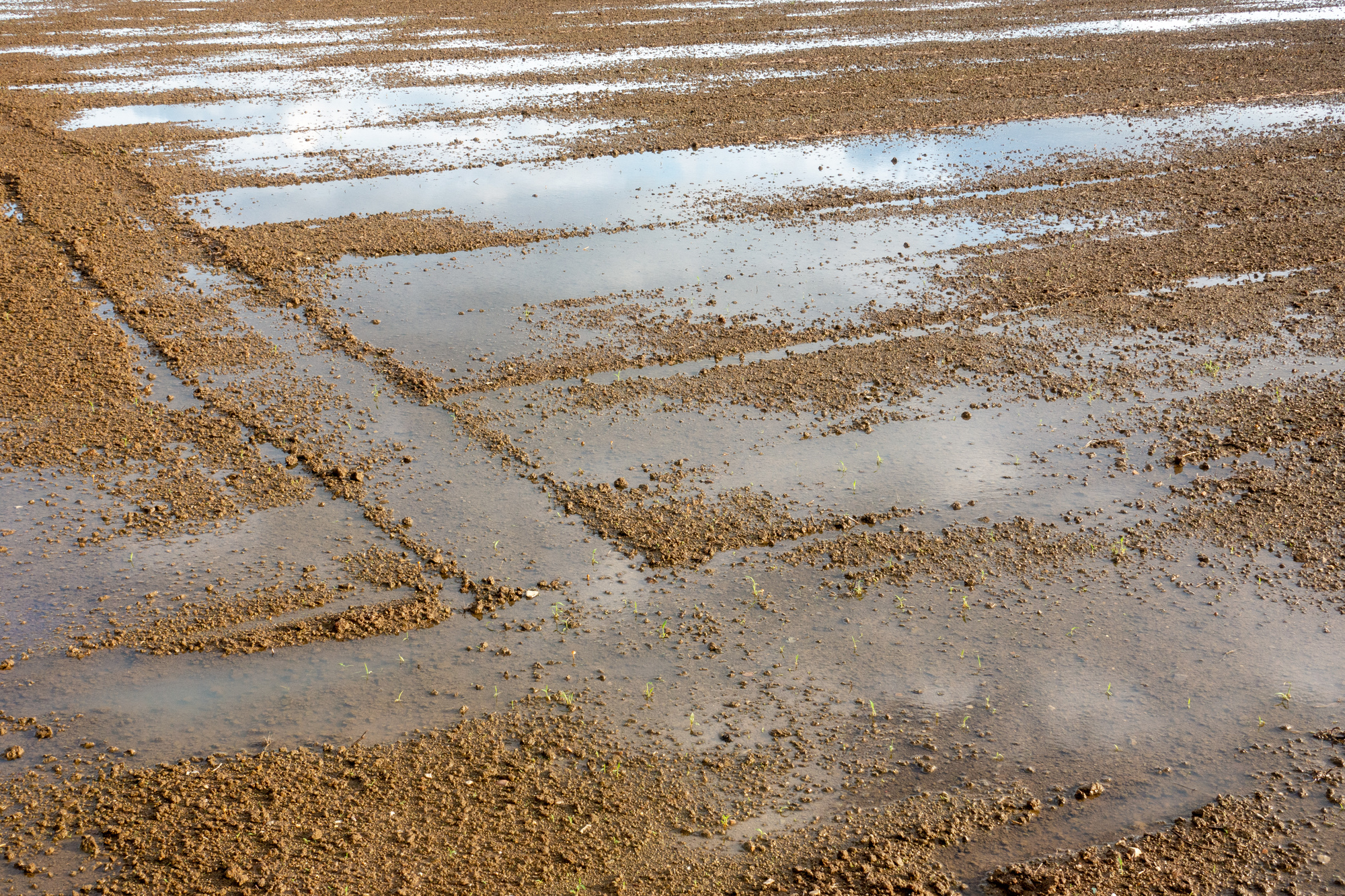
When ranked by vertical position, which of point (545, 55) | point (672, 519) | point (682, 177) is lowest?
point (672, 519)

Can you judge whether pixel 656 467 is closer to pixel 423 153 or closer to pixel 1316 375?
pixel 1316 375

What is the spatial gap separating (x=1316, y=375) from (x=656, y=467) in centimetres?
523

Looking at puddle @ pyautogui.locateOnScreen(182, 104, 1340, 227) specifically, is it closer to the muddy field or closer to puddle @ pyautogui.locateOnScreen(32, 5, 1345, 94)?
the muddy field

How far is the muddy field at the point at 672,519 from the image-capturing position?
170 inches

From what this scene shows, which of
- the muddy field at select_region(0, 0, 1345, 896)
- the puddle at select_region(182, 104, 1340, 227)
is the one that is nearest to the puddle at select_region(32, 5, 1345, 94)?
the muddy field at select_region(0, 0, 1345, 896)


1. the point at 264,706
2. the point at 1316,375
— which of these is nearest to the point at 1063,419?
the point at 1316,375

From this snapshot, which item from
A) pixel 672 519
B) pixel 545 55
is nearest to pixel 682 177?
pixel 672 519

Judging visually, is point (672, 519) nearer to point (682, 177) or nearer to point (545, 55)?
point (682, 177)

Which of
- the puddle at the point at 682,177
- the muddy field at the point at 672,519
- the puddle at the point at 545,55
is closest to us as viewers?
the muddy field at the point at 672,519

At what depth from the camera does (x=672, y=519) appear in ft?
20.4

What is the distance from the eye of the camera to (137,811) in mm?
4305

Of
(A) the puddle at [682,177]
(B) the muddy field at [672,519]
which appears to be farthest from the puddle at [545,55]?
(A) the puddle at [682,177]

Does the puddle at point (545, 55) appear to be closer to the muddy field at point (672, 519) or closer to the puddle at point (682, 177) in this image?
A: the muddy field at point (672, 519)

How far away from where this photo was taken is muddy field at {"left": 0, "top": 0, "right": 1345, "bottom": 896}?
4309 millimetres
